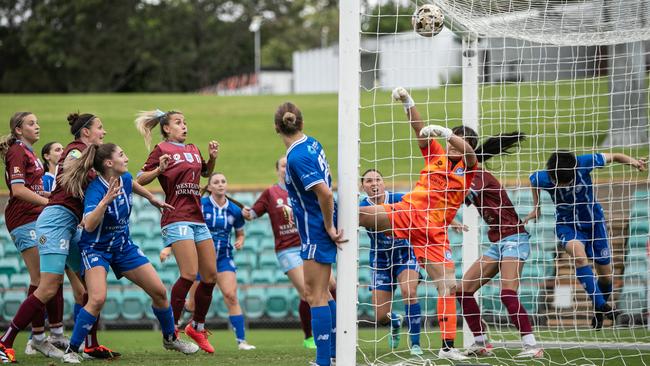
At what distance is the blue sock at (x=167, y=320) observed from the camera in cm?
743

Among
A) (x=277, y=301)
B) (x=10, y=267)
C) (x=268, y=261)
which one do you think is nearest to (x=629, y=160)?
(x=277, y=301)

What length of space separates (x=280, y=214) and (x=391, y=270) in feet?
5.58

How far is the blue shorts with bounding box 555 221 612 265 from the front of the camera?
8469 mm

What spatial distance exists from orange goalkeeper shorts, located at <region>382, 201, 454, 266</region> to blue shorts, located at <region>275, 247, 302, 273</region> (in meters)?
2.45

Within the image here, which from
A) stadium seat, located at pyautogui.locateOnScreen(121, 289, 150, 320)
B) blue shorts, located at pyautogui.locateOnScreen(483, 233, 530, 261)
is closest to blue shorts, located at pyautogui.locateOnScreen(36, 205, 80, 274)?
blue shorts, located at pyautogui.locateOnScreen(483, 233, 530, 261)

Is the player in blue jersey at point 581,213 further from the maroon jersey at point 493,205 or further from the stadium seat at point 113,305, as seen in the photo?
the stadium seat at point 113,305

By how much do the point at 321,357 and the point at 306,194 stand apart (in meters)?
1.26

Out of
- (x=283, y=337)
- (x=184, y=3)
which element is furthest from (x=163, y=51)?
(x=283, y=337)

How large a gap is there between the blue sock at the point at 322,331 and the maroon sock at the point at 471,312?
1.95 m

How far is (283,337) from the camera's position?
455 inches

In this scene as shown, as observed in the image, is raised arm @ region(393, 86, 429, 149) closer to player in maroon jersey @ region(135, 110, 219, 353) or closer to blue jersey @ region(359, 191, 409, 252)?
blue jersey @ region(359, 191, 409, 252)

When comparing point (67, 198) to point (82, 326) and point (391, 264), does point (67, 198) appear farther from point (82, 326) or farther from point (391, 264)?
point (391, 264)

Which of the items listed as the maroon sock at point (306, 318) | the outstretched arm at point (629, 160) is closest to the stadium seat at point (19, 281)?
the maroon sock at point (306, 318)

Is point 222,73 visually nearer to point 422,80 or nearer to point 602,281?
point 422,80
